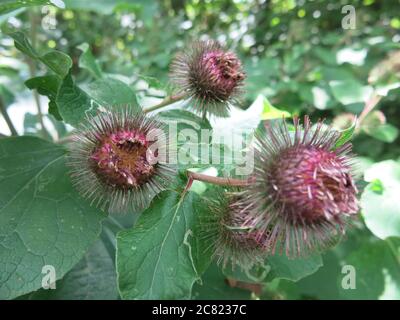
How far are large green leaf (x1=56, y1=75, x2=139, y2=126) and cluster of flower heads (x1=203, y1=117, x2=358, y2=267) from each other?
496mm

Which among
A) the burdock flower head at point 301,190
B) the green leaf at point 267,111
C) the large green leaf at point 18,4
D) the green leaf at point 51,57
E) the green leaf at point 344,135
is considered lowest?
the burdock flower head at point 301,190

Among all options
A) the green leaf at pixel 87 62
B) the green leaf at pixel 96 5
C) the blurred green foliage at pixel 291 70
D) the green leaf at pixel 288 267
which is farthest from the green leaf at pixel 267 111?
the green leaf at pixel 96 5

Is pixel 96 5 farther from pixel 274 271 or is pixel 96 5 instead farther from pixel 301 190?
pixel 301 190

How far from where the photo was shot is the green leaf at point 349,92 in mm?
2469

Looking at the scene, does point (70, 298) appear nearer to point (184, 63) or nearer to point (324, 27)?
point (184, 63)

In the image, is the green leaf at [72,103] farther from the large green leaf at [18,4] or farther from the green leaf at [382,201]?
the green leaf at [382,201]

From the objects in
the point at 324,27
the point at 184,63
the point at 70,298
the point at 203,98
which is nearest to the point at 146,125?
the point at 203,98

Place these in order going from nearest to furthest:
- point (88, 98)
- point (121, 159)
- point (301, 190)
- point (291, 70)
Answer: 1. point (301, 190)
2. point (121, 159)
3. point (88, 98)
4. point (291, 70)

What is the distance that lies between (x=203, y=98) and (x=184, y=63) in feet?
0.58

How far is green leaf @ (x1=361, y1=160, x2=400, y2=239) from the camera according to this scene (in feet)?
5.47

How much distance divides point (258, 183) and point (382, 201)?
0.89 meters

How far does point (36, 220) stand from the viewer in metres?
1.30

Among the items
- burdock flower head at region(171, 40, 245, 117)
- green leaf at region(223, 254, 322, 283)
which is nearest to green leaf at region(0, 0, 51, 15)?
burdock flower head at region(171, 40, 245, 117)

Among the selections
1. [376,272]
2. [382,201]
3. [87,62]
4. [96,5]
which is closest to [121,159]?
[87,62]
